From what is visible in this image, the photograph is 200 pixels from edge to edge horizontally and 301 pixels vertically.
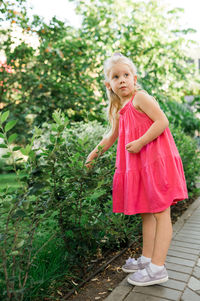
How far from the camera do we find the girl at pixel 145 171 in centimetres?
210

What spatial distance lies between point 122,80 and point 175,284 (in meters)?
1.59

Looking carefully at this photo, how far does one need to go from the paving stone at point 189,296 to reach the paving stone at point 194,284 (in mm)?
51

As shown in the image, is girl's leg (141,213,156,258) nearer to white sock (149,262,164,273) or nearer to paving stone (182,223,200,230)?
white sock (149,262,164,273)

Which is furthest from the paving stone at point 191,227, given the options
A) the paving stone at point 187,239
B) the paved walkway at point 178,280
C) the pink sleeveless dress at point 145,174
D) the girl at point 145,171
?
the pink sleeveless dress at point 145,174

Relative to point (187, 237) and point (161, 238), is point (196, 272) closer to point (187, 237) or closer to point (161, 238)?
point (161, 238)

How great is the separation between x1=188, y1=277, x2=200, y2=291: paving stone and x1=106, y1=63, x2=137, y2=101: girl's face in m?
1.52

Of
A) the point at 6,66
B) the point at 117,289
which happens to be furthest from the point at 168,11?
the point at 117,289

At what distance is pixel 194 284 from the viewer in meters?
2.12

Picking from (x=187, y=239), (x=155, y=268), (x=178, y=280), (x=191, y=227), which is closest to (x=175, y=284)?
(x=178, y=280)

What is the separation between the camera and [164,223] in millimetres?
2111

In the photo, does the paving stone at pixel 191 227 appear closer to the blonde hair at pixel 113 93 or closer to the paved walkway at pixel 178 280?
the paved walkway at pixel 178 280

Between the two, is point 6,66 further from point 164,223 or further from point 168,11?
point 168,11

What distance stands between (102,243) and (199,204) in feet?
7.64

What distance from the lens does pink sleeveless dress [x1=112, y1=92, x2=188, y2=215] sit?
2.10 m
